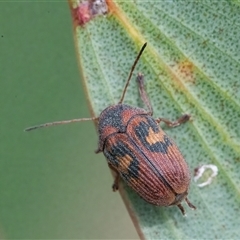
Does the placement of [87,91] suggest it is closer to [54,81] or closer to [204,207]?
[54,81]

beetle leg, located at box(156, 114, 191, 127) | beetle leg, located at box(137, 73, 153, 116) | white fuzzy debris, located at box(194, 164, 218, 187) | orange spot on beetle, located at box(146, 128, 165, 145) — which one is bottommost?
white fuzzy debris, located at box(194, 164, 218, 187)

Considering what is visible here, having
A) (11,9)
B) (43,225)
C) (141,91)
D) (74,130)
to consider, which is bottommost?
(43,225)

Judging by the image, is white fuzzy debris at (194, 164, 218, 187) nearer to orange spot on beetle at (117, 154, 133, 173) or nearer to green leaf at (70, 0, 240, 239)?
green leaf at (70, 0, 240, 239)

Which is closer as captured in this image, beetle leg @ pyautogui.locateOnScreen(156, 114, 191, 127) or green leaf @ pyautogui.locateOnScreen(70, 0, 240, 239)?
green leaf @ pyautogui.locateOnScreen(70, 0, 240, 239)

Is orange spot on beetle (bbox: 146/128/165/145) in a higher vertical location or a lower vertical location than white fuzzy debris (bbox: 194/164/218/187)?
higher

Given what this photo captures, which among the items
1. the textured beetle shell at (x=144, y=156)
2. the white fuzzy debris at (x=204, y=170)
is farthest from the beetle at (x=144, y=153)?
the white fuzzy debris at (x=204, y=170)

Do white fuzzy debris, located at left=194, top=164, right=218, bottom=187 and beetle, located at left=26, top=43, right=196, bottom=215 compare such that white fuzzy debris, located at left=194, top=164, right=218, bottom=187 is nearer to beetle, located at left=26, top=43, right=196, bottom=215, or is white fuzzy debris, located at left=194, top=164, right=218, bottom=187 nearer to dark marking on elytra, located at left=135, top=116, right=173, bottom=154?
beetle, located at left=26, top=43, right=196, bottom=215

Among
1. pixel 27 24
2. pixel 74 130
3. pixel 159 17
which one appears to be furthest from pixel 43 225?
pixel 159 17

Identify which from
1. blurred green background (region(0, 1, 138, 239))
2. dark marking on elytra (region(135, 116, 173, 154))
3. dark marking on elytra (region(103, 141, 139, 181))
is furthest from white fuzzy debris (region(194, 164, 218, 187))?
blurred green background (region(0, 1, 138, 239))
